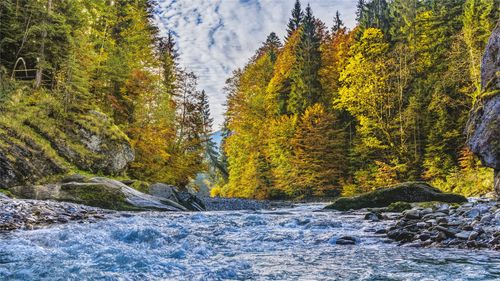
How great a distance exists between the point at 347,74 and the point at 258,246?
2540 centimetres

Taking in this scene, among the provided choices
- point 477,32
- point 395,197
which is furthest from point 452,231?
point 477,32

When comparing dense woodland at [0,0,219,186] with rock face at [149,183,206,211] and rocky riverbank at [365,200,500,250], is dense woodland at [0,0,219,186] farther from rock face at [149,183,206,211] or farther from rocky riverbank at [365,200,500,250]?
rocky riverbank at [365,200,500,250]

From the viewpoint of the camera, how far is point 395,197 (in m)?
14.1

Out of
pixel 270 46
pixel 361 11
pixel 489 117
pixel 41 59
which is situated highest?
pixel 361 11

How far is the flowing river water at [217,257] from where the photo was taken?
13.5ft

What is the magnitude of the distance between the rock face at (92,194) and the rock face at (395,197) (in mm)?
6757

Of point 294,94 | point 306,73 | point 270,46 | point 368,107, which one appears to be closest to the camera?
point 368,107

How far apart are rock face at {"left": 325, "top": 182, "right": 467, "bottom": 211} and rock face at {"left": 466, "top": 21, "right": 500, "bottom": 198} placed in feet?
8.06

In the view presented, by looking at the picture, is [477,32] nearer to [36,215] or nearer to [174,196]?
[174,196]

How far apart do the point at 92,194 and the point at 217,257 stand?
27.5ft

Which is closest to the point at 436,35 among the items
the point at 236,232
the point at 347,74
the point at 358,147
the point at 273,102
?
the point at 347,74

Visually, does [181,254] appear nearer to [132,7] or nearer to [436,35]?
[132,7]

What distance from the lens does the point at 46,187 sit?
39.3ft

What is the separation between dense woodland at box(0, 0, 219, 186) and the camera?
672 inches
